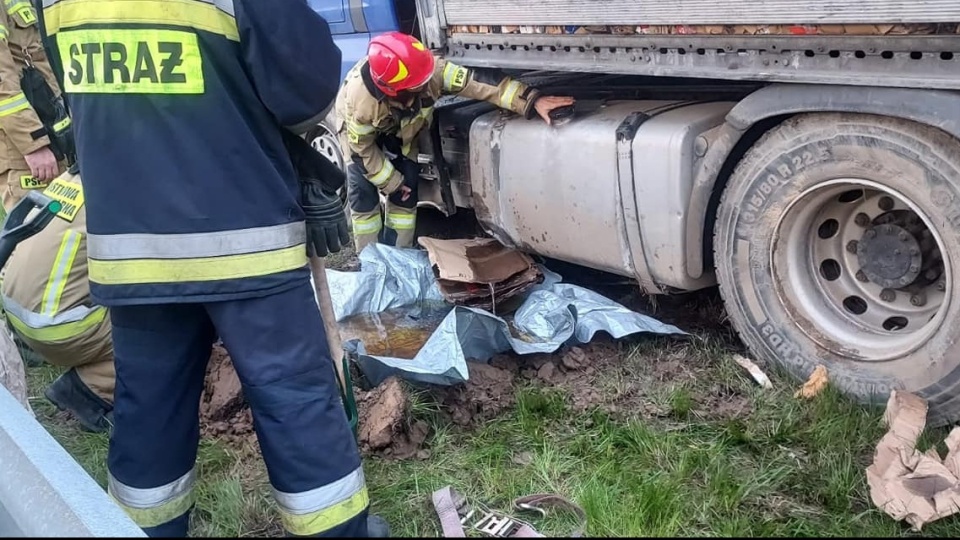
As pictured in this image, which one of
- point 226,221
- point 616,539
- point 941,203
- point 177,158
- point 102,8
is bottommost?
point 616,539

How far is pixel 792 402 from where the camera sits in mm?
2816

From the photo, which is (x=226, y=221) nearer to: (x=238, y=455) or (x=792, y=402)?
(x=238, y=455)

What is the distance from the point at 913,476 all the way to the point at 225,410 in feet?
7.59

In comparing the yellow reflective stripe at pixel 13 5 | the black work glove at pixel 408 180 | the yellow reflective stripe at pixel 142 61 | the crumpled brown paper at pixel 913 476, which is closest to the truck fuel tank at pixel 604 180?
the black work glove at pixel 408 180

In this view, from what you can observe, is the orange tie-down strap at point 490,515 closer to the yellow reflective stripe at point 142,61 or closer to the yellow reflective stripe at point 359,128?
the yellow reflective stripe at point 142,61

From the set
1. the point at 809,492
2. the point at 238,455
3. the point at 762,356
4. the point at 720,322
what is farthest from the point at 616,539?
the point at 720,322

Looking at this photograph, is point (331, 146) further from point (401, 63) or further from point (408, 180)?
point (401, 63)

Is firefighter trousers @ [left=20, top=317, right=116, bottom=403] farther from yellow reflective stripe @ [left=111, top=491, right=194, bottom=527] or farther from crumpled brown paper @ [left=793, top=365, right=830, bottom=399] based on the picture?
crumpled brown paper @ [left=793, top=365, right=830, bottom=399]

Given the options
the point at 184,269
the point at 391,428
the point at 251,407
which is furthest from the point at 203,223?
the point at 391,428

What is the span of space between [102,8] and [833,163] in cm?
215

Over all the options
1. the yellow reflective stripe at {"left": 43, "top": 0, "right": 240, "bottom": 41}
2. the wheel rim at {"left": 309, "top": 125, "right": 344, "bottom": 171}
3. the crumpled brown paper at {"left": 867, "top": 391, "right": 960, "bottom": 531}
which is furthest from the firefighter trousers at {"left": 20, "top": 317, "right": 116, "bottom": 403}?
the crumpled brown paper at {"left": 867, "top": 391, "right": 960, "bottom": 531}

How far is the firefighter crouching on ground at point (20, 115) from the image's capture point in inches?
149

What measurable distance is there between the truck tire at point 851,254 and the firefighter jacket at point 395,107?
117 cm

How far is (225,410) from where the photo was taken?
10.2ft
